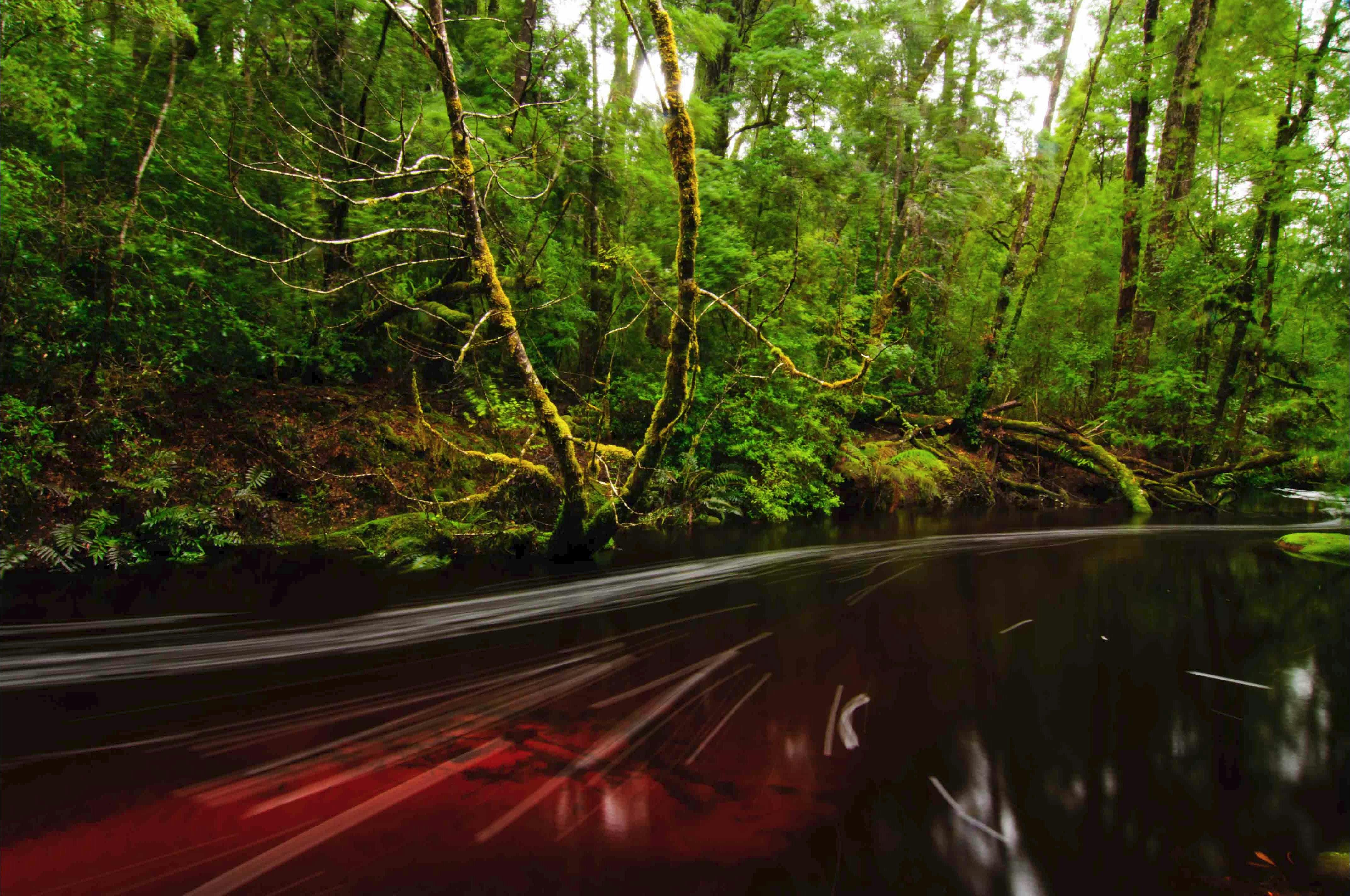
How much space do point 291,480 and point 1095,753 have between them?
8434mm

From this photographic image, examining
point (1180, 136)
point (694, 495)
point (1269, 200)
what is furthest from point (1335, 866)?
point (1180, 136)

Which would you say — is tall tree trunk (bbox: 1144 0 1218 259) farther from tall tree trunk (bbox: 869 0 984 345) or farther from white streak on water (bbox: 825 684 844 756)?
white streak on water (bbox: 825 684 844 756)

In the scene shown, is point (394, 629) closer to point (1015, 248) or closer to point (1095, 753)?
point (1095, 753)

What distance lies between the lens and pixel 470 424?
9.55 m

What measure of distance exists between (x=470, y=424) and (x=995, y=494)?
38.8 ft

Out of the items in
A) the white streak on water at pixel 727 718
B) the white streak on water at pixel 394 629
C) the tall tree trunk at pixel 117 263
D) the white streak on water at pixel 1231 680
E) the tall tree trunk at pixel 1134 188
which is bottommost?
the white streak on water at pixel 1231 680

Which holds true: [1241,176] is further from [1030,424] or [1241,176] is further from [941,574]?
[941,574]

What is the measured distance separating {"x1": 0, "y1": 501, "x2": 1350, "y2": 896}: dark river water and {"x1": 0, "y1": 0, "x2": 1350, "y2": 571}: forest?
5.93 feet

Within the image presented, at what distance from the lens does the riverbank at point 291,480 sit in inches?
224

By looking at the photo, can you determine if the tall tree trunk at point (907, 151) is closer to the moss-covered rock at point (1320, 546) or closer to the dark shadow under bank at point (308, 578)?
the dark shadow under bank at point (308, 578)

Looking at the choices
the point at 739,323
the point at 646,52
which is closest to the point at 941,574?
the point at 739,323

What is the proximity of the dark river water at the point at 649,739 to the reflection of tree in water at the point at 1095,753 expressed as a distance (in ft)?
0.06

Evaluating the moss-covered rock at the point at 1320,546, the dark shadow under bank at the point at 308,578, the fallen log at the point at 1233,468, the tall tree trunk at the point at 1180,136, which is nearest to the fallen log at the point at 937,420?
the fallen log at the point at 1233,468

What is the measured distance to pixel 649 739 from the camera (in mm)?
3283
